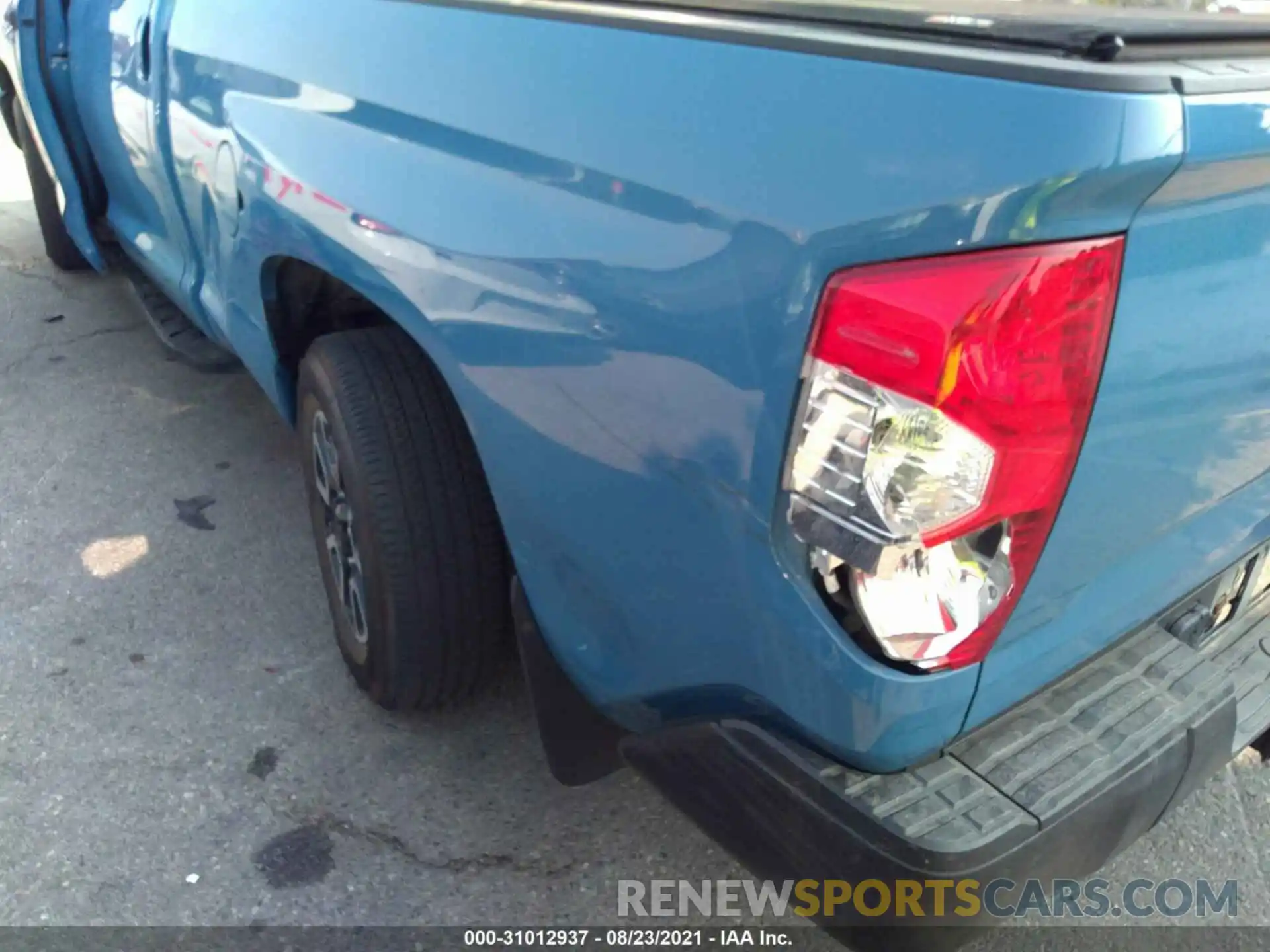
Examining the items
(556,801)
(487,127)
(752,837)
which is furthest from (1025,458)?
(556,801)

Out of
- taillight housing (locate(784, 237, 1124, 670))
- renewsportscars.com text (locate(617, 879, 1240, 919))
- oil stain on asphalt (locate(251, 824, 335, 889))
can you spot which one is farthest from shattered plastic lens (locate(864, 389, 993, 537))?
oil stain on asphalt (locate(251, 824, 335, 889))

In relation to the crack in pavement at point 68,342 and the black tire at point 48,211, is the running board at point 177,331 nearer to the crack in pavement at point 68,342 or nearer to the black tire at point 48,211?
the crack in pavement at point 68,342

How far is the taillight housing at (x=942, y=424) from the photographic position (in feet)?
3.59

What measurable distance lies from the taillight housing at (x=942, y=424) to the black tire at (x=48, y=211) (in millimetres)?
4567

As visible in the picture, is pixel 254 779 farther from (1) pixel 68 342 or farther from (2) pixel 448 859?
(1) pixel 68 342

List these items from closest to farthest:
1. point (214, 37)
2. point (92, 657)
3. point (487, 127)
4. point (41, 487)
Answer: point (487, 127) < point (214, 37) < point (92, 657) < point (41, 487)

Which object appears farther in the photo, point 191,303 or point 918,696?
point 191,303

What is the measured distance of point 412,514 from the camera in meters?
2.07

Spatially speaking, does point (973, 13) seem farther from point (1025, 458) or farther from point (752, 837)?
point (752, 837)

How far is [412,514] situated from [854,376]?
115 cm

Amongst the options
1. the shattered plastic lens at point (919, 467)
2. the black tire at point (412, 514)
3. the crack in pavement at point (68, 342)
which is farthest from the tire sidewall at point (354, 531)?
the crack in pavement at point (68, 342)

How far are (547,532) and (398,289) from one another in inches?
19.4

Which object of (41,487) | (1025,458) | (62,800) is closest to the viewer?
(1025,458)

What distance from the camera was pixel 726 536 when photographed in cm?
131
